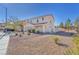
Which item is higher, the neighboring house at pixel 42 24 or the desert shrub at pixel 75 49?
the neighboring house at pixel 42 24

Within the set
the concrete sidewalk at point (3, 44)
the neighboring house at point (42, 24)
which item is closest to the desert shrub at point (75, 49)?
the neighboring house at point (42, 24)

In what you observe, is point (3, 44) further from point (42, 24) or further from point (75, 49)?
point (75, 49)

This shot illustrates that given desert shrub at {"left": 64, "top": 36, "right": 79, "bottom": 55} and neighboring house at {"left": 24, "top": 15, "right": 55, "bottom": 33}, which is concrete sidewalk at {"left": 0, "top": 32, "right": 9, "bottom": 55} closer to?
neighboring house at {"left": 24, "top": 15, "right": 55, "bottom": 33}

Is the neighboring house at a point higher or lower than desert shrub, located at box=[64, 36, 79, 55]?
higher

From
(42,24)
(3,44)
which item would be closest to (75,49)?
(42,24)

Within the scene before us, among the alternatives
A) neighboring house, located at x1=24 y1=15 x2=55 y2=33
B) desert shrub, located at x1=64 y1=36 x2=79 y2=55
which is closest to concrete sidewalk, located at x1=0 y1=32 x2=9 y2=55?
neighboring house, located at x1=24 y1=15 x2=55 y2=33

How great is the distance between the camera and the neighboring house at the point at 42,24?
2.72 meters

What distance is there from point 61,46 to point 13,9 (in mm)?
611

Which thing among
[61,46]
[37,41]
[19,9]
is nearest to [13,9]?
[19,9]

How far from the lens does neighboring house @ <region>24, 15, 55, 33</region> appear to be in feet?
8.93

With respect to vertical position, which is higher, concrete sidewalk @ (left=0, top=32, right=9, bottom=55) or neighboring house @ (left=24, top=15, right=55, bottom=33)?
neighboring house @ (left=24, top=15, right=55, bottom=33)

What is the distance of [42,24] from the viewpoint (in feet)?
8.96

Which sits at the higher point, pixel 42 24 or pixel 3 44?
pixel 42 24

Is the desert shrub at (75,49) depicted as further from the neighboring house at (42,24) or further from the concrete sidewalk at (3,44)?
the concrete sidewalk at (3,44)
